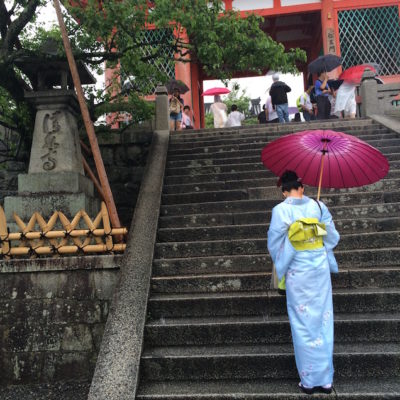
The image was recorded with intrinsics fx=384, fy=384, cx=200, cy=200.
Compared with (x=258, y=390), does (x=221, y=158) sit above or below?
above

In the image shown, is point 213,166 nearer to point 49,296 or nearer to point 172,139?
point 172,139

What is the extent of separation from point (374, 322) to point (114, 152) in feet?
21.9

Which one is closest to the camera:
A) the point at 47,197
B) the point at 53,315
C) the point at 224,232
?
the point at 53,315

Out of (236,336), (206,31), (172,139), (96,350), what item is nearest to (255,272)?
(236,336)

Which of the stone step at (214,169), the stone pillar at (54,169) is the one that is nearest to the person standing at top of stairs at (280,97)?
the stone step at (214,169)

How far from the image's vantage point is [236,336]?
12.0 feet

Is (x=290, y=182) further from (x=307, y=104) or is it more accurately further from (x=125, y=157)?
(x=307, y=104)

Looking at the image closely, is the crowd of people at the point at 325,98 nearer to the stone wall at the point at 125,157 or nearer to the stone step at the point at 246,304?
the stone wall at the point at 125,157

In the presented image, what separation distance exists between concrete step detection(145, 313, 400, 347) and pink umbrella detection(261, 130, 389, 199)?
1.29 m

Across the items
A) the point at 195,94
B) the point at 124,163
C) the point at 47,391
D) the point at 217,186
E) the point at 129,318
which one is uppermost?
the point at 195,94

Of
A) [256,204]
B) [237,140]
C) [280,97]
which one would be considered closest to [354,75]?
[280,97]

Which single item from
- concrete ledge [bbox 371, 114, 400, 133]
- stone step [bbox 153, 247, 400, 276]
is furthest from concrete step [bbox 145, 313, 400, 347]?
concrete ledge [bbox 371, 114, 400, 133]

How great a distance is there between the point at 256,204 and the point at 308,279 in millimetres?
2809

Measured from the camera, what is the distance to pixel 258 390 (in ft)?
10.1
